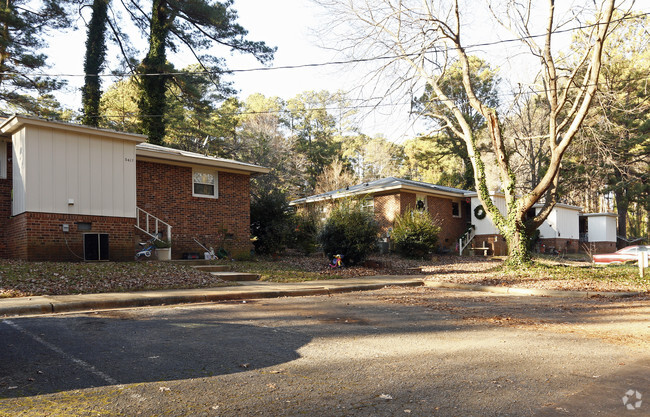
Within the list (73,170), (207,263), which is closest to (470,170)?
(207,263)

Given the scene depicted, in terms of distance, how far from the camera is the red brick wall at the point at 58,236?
42.2ft

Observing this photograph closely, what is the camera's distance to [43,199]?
13062mm

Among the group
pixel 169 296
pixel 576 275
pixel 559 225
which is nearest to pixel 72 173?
pixel 169 296

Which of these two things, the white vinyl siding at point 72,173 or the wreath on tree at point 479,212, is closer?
the white vinyl siding at point 72,173

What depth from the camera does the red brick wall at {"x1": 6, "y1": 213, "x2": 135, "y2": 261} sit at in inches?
506

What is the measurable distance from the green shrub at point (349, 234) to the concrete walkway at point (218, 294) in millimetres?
2818

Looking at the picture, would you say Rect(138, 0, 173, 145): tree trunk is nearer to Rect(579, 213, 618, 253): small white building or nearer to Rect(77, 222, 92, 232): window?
Rect(77, 222, 92, 232): window

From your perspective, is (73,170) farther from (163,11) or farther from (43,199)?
(163,11)

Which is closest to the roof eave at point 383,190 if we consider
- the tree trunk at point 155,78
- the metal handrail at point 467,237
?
the metal handrail at point 467,237

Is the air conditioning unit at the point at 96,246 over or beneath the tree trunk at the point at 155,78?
beneath

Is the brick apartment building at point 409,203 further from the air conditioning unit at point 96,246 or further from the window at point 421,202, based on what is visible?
the air conditioning unit at point 96,246

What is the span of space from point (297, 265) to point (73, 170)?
8264 millimetres

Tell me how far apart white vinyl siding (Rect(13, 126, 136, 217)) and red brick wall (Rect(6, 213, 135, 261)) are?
225 millimetres

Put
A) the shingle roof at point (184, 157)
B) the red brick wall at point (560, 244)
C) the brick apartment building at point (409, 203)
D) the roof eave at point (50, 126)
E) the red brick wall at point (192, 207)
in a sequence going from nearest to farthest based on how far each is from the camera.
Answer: the roof eave at point (50, 126) < the shingle roof at point (184, 157) < the red brick wall at point (192, 207) < the brick apartment building at point (409, 203) < the red brick wall at point (560, 244)
